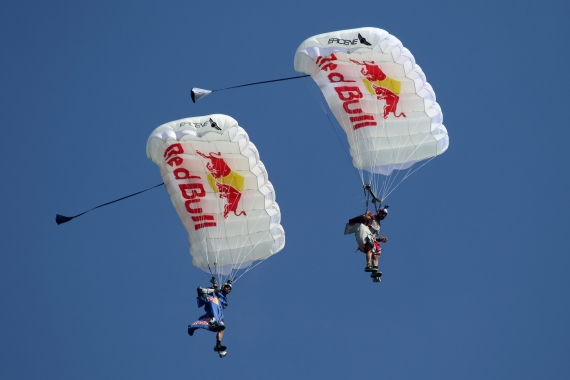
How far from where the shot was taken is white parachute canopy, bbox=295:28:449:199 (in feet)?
103

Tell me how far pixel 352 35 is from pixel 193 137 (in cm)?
380

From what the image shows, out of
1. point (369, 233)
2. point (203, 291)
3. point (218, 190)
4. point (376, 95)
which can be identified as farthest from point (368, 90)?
point (203, 291)

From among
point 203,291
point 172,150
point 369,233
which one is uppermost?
point 172,150

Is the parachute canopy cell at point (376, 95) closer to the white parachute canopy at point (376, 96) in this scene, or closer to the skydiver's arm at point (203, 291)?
the white parachute canopy at point (376, 96)

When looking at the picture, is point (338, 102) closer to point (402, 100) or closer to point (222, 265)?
point (402, 100)

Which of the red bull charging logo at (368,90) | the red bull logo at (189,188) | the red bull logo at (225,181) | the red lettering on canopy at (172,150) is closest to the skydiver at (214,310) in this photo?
the red bull logo at (189,188)

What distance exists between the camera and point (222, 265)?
104 ft

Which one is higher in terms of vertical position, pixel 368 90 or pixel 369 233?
pixel 368 90

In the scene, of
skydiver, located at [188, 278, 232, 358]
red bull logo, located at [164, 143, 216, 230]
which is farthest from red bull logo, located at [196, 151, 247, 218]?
skydiver, located at [188, 278, 232, 358]

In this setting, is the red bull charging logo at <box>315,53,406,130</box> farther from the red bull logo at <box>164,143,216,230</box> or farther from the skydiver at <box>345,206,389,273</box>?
the red bull logo at <box>164,143,216,230</box>

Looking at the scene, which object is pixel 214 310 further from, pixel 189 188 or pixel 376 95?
pixel 376 95

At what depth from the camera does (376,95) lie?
104 feet

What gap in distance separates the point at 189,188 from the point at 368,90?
4.13 meters

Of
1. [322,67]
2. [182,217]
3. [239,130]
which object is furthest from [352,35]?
[182,217]
